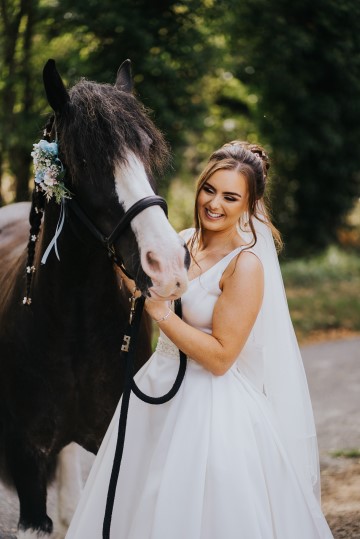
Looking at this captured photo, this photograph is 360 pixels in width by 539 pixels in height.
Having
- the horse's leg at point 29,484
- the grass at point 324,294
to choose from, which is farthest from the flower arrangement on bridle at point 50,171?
the grass at point 324,294

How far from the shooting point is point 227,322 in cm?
241

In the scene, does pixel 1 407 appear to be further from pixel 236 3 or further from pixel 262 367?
pixel 236 3

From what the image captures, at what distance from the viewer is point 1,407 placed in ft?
10.2

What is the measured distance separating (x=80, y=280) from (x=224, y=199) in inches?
26.7

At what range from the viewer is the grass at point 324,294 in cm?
995

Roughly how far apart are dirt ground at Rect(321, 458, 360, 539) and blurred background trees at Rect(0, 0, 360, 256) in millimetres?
2140

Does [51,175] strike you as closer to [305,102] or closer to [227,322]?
[227,322]

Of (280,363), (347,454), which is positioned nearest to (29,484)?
(280,363)

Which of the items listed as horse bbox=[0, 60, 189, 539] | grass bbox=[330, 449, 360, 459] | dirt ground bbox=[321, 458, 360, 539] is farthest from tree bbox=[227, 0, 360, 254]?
horse bbox=[0, 60, 189, 539]

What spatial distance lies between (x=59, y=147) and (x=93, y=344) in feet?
2.79

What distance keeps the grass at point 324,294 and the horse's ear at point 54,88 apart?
7.27 metres

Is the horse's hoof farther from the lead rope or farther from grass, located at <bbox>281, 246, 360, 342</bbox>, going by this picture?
grass, located at <bbox>281, 246, 360, 342</bbox>

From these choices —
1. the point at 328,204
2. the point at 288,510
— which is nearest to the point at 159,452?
the point at 288,510

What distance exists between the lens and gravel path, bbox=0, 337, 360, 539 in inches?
149
